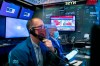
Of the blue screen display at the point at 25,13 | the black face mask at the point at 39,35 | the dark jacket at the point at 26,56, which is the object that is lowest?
the dark jacket at the point at 26,56

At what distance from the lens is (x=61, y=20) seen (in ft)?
16.6

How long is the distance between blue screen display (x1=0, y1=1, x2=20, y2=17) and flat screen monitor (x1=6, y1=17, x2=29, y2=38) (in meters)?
0.18

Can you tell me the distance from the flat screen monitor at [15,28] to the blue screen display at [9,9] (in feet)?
0.60

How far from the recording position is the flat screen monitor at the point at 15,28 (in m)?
4.65

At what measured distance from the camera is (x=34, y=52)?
163cm

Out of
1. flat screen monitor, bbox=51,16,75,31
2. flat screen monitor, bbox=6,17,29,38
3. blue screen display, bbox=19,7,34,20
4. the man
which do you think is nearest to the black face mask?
the man

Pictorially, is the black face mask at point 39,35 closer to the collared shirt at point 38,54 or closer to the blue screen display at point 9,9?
the collared shirt at point 38,54

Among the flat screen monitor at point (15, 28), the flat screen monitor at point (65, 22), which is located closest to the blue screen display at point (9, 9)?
the flat screen monitor at point (15, 28)

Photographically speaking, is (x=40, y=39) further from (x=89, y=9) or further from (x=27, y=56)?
(x=89, y=9)

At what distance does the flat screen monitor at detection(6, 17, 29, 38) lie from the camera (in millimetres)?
4648

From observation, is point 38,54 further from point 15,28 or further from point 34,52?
point 15,28

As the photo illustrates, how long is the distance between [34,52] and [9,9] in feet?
11.4

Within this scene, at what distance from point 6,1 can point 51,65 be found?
133 inches

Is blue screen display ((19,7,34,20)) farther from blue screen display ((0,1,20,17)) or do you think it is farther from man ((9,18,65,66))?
man ((9,18,65,66))
